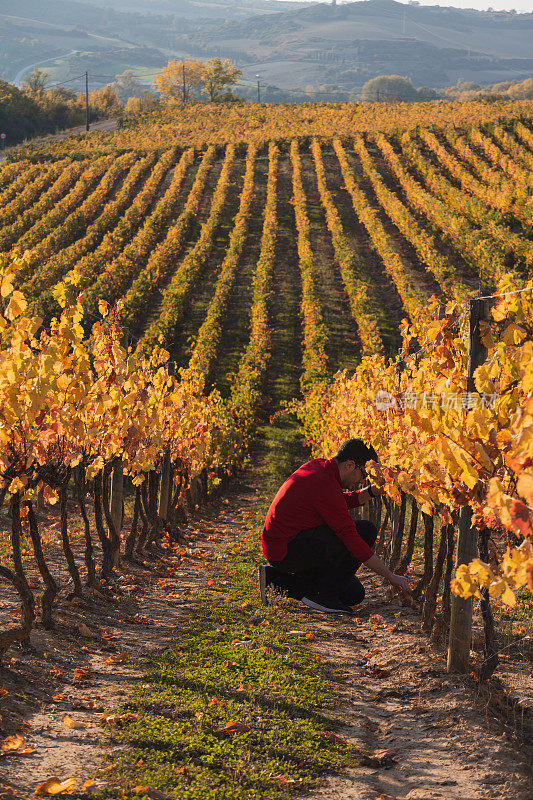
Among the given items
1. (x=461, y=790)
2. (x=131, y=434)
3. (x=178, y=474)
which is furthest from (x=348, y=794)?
(x=178, y=474)

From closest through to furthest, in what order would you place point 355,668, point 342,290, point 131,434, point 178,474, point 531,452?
point 531,452 < point 355,668 < point 131,434 < point 178,474 < point 342,290

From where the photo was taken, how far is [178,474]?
13.8 meters

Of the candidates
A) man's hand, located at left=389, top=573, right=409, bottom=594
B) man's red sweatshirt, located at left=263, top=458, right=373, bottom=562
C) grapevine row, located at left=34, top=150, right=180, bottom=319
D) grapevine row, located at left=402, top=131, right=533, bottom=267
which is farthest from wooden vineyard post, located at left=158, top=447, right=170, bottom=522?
grapevine row, located at left=402, top=131, right=533, bottom=267

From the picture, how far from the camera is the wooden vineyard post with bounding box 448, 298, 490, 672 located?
5184mm

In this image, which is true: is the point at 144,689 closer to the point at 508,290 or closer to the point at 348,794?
the point at 348,794

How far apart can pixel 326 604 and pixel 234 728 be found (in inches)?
60.7

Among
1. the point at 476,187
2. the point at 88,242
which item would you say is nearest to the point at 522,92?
the point at 476,187

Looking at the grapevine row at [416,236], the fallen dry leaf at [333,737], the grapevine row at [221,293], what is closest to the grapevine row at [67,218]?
the grapevine row at [221,293]

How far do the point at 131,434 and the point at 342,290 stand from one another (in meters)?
24.7

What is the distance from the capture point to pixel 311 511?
228 inches

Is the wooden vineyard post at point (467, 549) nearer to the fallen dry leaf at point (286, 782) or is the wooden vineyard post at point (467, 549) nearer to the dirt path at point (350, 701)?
the dirt path at point (350, 701)

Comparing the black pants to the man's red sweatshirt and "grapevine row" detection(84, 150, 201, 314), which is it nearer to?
the man's red sweatshirt

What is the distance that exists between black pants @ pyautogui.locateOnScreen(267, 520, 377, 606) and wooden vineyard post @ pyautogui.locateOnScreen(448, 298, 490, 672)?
2.93 ft

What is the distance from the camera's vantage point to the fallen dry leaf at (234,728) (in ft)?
14.5
